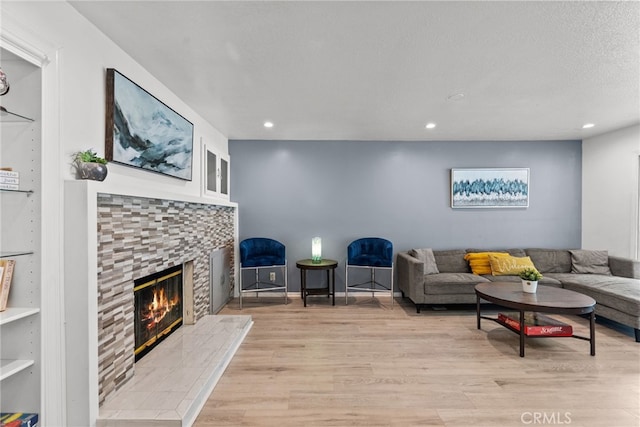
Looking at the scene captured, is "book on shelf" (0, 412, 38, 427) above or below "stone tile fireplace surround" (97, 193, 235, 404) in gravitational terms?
below

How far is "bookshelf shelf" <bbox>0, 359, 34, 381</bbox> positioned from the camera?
1416 millimetres

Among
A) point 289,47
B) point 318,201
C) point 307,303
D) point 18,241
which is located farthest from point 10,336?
point 318,201

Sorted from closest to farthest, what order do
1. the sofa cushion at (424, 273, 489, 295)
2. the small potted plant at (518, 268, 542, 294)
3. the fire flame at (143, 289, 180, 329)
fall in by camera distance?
the fire flame at (143, 289, 180, 329) → the small potted plant at (518, 268, 542, 294) → the sofa cushion at (424, 273, 489, 295)

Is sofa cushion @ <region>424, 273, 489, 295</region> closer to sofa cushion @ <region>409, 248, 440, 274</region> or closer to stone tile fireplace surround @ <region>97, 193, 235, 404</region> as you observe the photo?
sofa cushion @ <region>409, 248, 440, 274</region>

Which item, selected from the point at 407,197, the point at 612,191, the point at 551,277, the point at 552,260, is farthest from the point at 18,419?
the point at 612,191

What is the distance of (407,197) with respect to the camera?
4.79 m

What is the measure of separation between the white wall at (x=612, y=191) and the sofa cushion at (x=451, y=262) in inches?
78.7

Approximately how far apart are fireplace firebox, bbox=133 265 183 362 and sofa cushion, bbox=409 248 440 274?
10.4 ft

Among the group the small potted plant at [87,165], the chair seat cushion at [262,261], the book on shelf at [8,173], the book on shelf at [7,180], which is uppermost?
the small potted plant at [87,165]

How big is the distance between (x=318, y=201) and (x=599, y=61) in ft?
11.2

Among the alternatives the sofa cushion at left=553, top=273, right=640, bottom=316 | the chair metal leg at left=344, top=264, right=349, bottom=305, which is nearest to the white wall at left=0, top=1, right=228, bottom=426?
the chair metal leg at left=344, top=264, right=349, bottom=305

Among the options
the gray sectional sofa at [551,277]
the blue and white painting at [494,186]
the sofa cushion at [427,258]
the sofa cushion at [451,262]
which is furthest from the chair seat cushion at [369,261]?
the blue and white painting at [494,186]

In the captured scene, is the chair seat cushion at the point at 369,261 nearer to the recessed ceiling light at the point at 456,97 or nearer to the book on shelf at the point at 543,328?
the book on shelf at the point at 543,328

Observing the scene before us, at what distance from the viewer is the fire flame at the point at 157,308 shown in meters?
2.61
